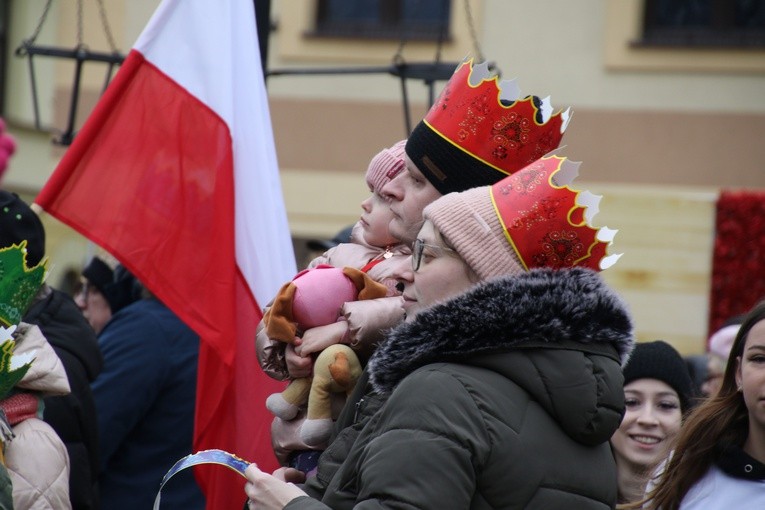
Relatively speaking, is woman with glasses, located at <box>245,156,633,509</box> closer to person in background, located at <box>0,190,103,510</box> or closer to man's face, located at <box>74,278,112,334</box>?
person in background, located at <box>0,190,103,510</box>

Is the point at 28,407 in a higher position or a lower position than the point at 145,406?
higher

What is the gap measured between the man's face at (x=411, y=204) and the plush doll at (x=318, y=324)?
0.15 metres

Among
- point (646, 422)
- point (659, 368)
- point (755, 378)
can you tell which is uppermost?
point (755, 378)

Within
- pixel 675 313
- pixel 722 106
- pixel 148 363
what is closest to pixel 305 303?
pixel 148 363

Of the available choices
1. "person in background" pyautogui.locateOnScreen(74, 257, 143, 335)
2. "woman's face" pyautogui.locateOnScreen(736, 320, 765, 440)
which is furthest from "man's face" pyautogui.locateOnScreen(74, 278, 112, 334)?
"woman's face" pyautogui.locateOnScreen(736, 320, 765, 440)

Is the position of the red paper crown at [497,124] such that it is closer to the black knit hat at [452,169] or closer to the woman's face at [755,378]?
the black knit hat at [452,169]

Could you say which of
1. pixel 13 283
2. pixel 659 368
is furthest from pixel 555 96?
pixel 13 283

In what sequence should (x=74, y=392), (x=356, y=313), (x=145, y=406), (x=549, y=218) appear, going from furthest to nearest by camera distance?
(x=145, y=406), (x=74, y=392), (x=356, y=313), (x=549, y=218)

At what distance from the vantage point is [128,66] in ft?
14.4

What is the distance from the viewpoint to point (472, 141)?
3.17 m

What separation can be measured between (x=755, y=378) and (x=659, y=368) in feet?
4.16

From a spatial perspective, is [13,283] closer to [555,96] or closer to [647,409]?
[647,409]

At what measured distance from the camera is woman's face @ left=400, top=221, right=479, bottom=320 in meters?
2.78

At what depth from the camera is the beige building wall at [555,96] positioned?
1234cm
